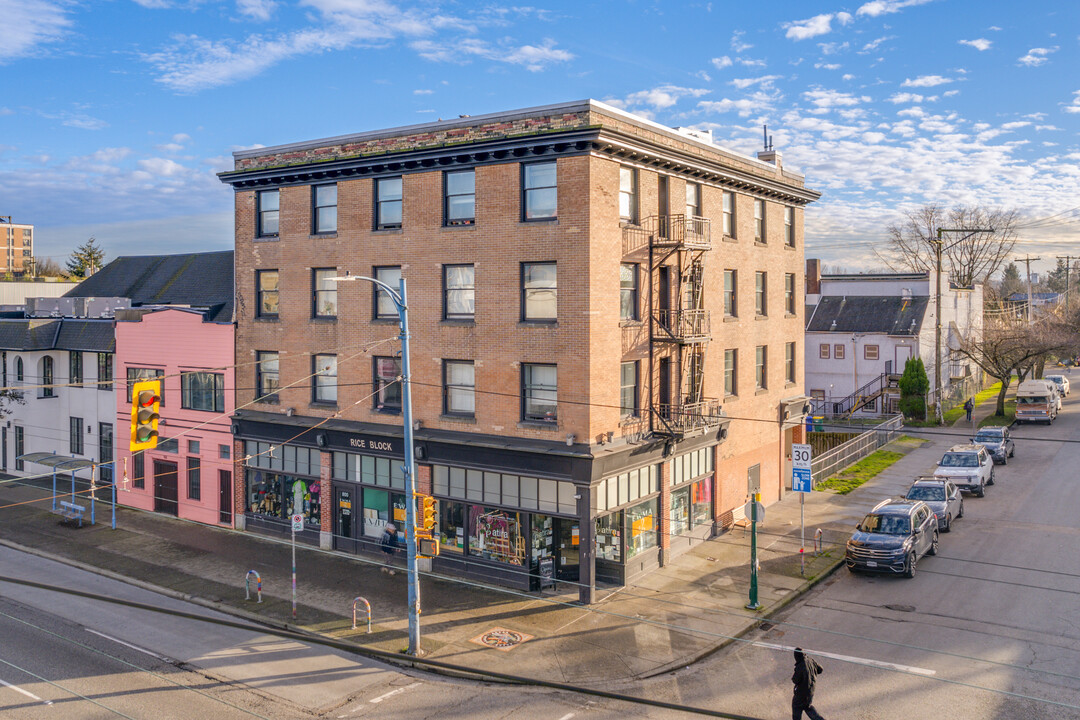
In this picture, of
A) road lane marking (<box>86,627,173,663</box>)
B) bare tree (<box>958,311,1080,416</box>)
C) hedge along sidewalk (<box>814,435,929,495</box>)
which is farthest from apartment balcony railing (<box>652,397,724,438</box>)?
bare tree (<box>958,311,1080,416</box>)

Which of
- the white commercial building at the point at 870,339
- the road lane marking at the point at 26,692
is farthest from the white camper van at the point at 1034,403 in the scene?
A: the road lane marking at the point at 26,692

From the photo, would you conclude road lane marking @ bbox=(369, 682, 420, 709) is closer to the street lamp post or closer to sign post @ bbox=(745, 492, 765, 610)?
the street lamp post

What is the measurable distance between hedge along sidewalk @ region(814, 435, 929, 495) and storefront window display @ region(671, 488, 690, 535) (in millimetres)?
10666

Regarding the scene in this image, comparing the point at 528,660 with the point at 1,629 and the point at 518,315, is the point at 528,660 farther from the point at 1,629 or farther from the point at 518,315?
the point at 1,629

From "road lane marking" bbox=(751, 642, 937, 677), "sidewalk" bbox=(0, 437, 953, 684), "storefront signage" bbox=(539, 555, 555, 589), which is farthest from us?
"storefront signage" bbox=(539, 555, 555, 589)

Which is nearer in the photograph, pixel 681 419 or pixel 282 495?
pixel 681 419

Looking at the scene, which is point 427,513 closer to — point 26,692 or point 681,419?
point 26,692

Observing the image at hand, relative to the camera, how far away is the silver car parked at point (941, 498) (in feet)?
92.3

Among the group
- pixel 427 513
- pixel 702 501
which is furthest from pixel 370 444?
pixel 702 501

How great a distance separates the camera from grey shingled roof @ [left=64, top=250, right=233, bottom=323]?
34.9 metres

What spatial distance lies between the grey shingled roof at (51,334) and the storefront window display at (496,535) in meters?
22.6

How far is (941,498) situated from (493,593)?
16802 millimetres

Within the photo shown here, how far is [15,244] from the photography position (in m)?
154

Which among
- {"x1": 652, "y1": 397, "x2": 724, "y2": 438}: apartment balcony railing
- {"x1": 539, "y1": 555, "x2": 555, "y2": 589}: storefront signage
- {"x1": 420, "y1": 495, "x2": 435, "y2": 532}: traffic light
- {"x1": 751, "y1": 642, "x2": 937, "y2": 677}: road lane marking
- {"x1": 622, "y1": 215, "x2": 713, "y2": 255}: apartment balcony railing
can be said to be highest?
{"x1": 622, "y1": 215, "x2": 713, "y2": 255}: apartment balcony railing
